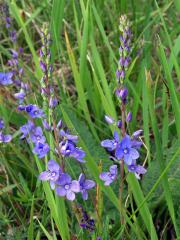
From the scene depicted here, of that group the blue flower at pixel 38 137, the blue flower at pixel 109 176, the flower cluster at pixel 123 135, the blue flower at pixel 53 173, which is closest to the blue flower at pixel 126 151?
the flower cluster at pixel 123 135

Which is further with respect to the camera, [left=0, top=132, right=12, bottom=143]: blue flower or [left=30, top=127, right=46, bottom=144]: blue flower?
[left=0, top=132, right=12, bottom=143]: blue flower

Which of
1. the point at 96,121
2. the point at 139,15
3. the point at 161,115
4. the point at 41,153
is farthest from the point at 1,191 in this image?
the point at 139,15

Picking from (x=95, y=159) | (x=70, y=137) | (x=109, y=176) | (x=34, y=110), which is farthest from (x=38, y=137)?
(x=95, y=159)

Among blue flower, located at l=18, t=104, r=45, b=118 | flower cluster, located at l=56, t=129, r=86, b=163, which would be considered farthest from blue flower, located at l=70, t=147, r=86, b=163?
blue flower, located at l=18, t=104, r=45, b=118

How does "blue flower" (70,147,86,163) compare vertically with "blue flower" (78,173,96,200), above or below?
above

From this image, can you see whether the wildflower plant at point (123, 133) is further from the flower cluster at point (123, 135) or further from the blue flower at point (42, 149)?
the blue flower at point (42, 149)

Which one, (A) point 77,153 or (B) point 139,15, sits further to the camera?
(B) point 139,15

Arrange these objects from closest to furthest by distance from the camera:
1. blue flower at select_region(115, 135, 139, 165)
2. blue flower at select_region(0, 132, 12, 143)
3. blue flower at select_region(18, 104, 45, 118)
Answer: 1. blue flower at select_region(115, 135, 139, 165)
2. blue flower at select_region(18, 104, 45, 118)
3. blue flower at select_region(0, 132, 12, 143)

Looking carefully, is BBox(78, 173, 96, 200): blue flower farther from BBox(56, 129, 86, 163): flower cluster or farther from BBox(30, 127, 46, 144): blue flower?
BBox(30, 127, 46, 144): blue flower

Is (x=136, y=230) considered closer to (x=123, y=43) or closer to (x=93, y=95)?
(x=123, y=43)
